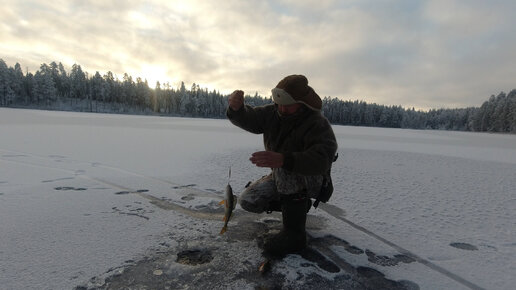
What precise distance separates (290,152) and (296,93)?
700 mm

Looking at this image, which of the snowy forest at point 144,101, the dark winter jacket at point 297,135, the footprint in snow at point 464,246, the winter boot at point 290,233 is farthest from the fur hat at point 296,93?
the snowy forest at point 144,101

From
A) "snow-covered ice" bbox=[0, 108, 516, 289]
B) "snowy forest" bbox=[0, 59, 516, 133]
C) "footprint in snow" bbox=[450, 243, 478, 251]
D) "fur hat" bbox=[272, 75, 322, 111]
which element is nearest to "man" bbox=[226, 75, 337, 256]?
"fur hat" bbox=[272, 75, 322, 111]

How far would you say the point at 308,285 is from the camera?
2.16 meters

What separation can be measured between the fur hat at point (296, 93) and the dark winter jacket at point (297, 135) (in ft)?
0.37

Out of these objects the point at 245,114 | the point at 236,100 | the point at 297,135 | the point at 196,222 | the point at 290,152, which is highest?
the point at 236,100

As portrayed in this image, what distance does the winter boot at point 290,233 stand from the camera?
2561mm

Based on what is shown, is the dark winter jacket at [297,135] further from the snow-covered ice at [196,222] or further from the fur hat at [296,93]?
the snow-covered ice at [196,222]

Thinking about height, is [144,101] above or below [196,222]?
above

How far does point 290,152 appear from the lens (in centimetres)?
234

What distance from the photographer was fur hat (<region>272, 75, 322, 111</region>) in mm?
2732

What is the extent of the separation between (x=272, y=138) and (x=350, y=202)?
212 centimetres

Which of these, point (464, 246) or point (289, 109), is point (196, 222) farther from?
point (464, 246)

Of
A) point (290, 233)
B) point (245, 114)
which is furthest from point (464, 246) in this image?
point (245, 114)

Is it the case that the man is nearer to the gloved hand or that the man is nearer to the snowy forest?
the gloved hand
